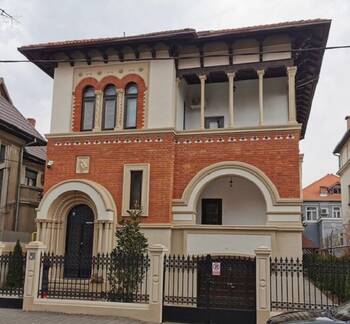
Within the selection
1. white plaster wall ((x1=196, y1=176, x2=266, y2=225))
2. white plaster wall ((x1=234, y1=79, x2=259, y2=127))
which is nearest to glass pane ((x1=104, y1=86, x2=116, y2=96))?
white plaster wall ((x1=234, y1=79, x2=259, y2=127))

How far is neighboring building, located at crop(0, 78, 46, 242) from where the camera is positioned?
19.8 m

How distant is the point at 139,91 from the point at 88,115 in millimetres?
2149

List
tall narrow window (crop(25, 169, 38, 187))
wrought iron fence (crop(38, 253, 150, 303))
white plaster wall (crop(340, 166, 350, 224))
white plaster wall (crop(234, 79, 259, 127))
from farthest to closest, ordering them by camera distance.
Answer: white plaster wall (crop(340, 166, 350, 224)) → tall narrow window (crop(25, 169, 38, 187)) → white plaster wall (crop(234, 79, 259, 127)) → wrought iron fence (crop(38, 253, 150, 303))

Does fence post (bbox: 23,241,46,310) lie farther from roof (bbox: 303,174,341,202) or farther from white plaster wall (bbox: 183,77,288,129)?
roof (bbox: 303,174,341,202)

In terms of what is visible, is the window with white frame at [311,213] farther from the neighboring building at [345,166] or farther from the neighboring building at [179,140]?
the neighboring building at [179,140]

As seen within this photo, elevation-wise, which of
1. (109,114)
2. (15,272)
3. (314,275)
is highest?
(109,114)

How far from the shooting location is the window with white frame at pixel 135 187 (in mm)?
15715

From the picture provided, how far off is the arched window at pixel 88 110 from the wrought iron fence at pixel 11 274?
527 cm

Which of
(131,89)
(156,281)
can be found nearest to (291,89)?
(131,89)

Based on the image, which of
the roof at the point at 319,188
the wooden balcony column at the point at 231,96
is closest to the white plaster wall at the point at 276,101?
the wooden balcony column at the point at 231,96

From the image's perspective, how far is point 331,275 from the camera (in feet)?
37.4

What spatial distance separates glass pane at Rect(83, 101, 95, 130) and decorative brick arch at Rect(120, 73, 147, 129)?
4.66 ft

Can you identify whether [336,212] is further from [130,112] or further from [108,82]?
[108,82]

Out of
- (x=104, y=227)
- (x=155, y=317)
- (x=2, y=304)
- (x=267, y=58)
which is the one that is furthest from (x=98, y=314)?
Answer: (x=267, y=58)
